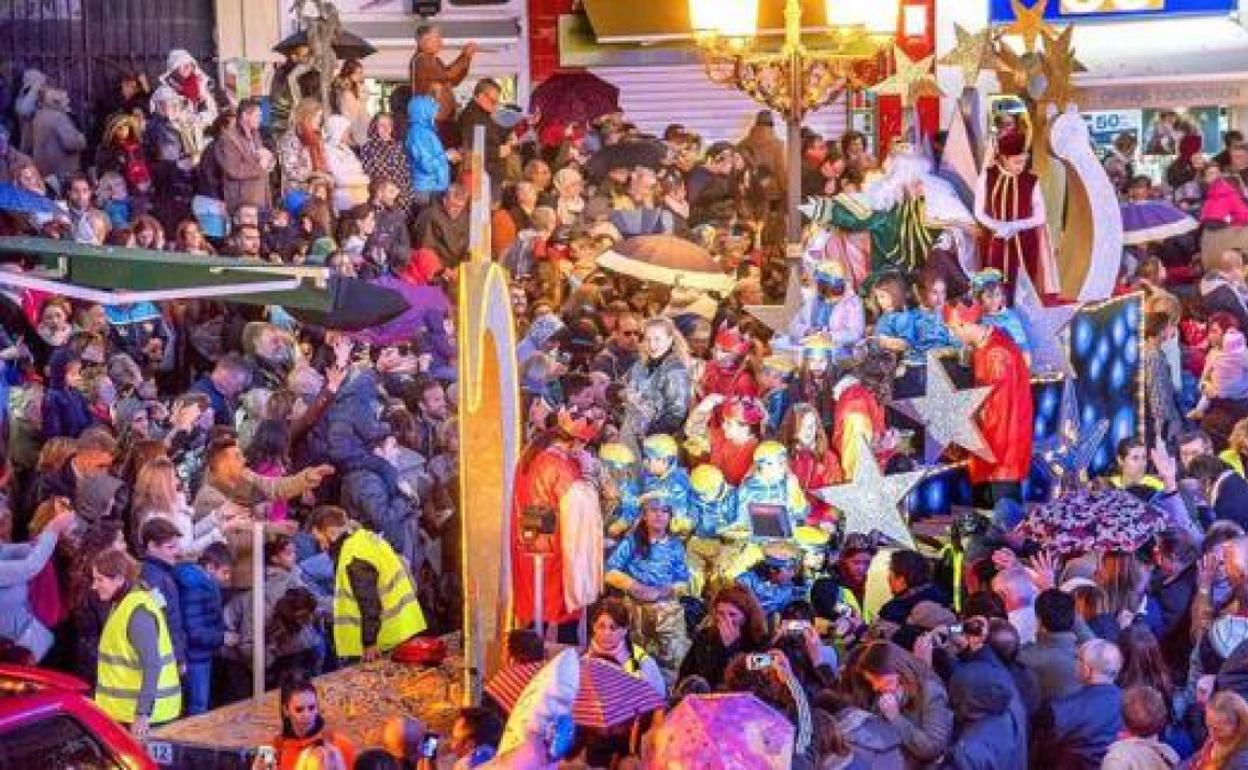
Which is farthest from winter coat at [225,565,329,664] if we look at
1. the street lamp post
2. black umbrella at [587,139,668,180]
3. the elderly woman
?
black umbrella at [587,139,668,180]

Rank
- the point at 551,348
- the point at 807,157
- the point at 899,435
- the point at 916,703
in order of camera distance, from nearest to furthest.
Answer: the point at 916,703 → the point at 899,435 → the point at 551,348 → the point at 807,157

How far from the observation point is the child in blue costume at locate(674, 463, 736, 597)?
16766 millimetres

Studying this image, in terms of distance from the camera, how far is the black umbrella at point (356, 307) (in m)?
16.0

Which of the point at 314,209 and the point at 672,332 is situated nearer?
the point at 672,332

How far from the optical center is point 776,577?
16547mm

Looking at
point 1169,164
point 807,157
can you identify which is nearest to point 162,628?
point 807,157

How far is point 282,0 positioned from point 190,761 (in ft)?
49.4

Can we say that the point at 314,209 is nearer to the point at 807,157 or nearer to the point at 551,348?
the point at 551,348

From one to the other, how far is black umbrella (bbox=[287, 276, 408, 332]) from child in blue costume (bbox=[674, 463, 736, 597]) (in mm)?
1792

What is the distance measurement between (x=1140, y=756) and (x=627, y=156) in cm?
1303

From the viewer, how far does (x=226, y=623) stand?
51.6 ft

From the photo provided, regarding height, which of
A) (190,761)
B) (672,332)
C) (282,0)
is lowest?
(190,761)

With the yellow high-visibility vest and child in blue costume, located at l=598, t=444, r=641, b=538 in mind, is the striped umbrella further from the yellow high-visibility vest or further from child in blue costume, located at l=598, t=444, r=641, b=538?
child in blue costume, located at l=598, t=444, r=641, b=538

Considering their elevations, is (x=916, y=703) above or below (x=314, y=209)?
below
